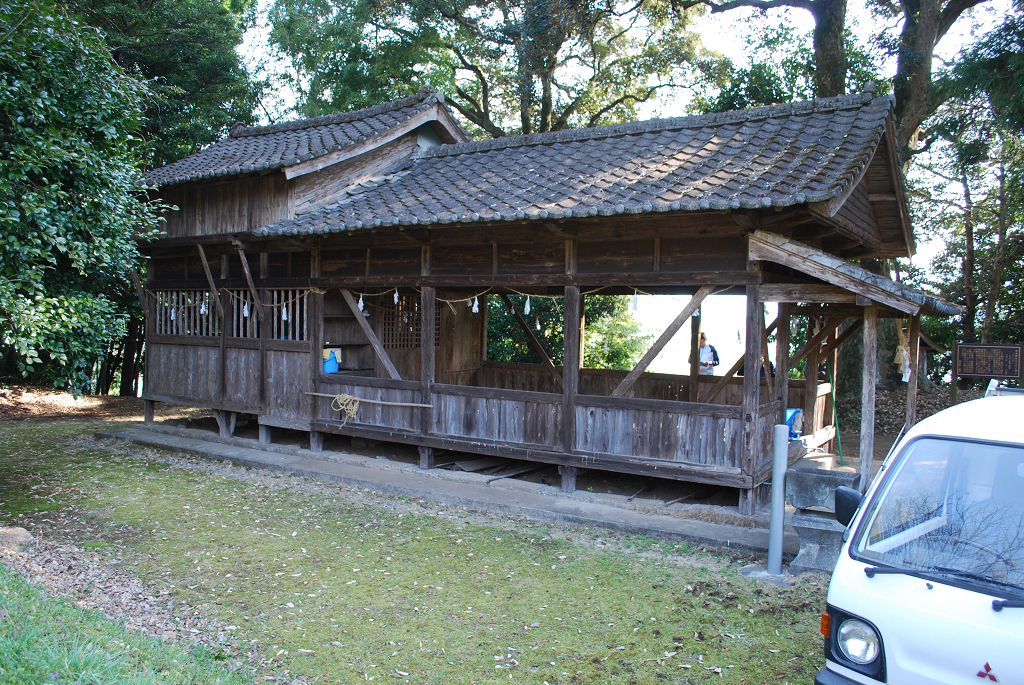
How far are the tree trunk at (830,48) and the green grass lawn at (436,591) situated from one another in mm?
11296

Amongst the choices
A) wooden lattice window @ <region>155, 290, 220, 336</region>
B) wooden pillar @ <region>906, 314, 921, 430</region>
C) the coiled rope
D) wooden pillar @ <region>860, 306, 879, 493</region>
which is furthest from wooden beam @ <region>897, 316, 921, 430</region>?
wooden lattice window @ <region>155, 290, 220, 336</region>

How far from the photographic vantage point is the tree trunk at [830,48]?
13688mm

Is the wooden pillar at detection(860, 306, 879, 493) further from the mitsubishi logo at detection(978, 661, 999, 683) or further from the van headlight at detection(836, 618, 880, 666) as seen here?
the mitsubishi logo at detection(978, 661, 999, 683)

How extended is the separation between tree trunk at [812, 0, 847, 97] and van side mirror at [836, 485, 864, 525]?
12467 mm

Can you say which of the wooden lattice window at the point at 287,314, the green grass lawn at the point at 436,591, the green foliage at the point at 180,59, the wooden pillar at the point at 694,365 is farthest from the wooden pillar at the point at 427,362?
the green foliage at the point at 180,59

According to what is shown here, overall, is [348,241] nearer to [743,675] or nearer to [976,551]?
[743,675]

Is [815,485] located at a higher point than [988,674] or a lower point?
higher

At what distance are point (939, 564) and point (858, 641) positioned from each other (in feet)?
1.76

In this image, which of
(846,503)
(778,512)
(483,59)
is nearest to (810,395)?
(778,512)

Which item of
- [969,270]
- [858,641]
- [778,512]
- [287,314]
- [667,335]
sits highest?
[969,270]

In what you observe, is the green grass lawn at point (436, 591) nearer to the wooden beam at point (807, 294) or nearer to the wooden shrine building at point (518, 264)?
the wooden shrine building at point (518, 264)

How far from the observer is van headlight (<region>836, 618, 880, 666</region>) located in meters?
3.07

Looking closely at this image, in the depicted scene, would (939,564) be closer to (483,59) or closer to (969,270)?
(969,270)

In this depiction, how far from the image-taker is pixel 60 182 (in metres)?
6.35
